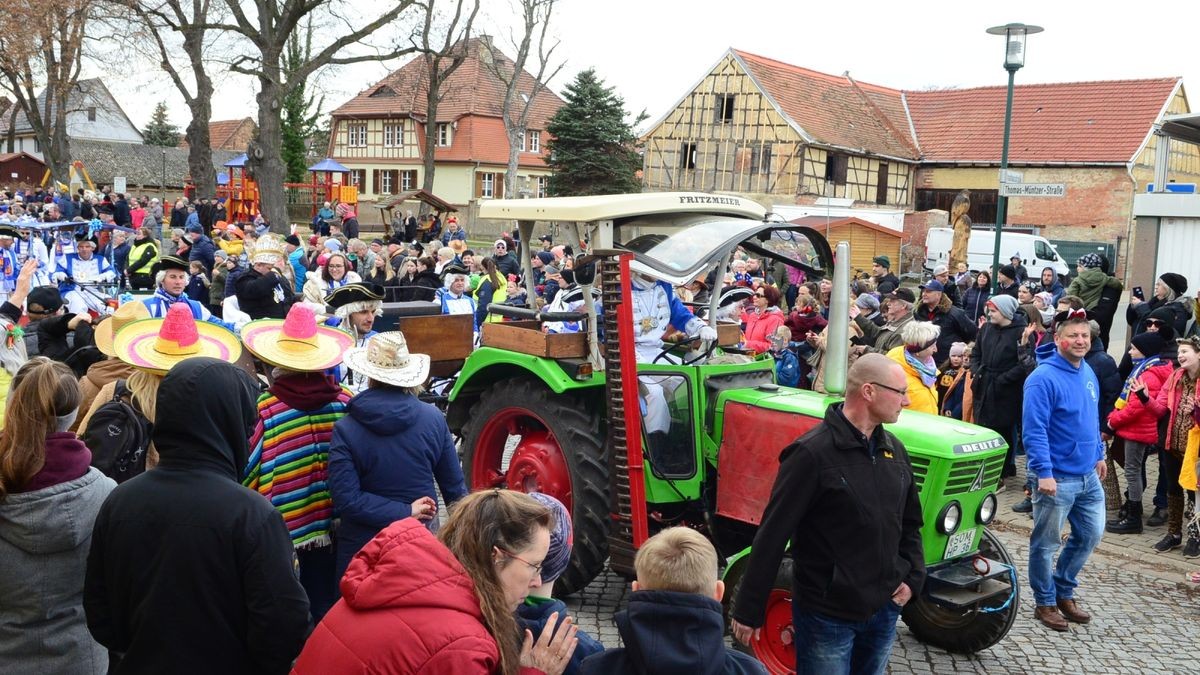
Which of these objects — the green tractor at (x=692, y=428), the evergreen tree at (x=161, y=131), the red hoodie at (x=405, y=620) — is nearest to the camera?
the red hoodie at (x=405, y=620)

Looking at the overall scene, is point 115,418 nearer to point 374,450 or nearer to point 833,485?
point 374,450

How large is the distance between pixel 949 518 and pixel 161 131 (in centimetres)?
8889

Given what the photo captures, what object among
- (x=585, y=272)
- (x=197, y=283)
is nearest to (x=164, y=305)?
(x=585, y=272)

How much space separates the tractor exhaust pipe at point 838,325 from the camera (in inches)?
206

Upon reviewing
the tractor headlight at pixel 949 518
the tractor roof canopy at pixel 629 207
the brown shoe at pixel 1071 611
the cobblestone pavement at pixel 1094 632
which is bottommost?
the cobblestone pavement at pixel 1094 632

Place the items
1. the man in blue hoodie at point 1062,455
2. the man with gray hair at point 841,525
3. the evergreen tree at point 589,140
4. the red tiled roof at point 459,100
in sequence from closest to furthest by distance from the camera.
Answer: the man with gray hair at point 841,525, the man in blue hoodie at point 1062,455, the evergreen tree at point 589,140, the red tiled roof at point 459,100

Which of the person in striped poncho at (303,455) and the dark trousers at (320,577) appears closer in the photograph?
the person in striped poncho at (303,455)

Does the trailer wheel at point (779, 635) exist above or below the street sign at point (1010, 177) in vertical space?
below

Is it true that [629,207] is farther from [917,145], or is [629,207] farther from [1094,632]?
[917,145]

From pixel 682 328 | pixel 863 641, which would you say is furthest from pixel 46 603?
pixel 682 328

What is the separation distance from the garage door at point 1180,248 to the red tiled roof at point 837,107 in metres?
24.0

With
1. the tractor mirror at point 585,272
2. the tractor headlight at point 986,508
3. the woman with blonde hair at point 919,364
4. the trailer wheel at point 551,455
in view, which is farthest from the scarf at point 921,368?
the tractor mirror at point 585,272

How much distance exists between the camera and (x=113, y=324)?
19.6ft

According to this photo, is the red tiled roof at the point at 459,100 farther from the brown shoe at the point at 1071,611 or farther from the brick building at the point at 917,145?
the brown shoe at the point at 1071,611
